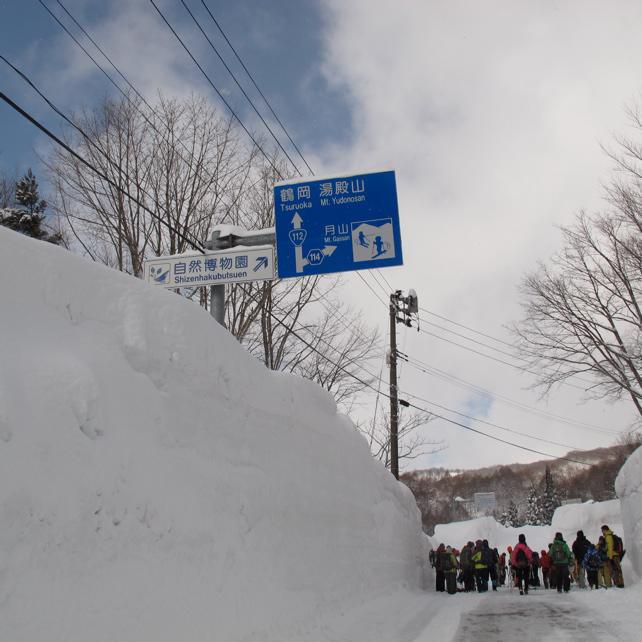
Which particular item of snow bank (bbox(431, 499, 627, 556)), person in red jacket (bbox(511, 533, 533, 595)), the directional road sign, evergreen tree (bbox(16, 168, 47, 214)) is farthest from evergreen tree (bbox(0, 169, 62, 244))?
snow bank (bbox(431, 499, 627, 556))

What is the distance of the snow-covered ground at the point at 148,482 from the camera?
11.9 feet

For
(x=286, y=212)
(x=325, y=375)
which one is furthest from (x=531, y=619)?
(x=325, y=375)

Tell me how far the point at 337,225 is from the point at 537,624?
20.2ft

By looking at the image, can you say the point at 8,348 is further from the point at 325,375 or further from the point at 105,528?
the point at 325,375

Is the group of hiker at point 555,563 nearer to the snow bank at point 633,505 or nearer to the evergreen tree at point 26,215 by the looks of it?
the snow bank at point 633,505

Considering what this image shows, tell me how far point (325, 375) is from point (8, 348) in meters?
16.6

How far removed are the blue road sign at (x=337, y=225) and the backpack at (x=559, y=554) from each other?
828 centimetres

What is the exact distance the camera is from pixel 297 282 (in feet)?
55.0

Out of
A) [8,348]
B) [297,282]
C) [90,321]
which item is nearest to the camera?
[8,348]

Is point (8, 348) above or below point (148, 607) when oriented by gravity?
above

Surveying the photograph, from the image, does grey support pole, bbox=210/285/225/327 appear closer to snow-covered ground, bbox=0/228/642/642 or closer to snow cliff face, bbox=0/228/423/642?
snow-covered ground, bbox=0/228/642/642

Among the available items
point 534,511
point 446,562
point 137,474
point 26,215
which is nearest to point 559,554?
point 446,562

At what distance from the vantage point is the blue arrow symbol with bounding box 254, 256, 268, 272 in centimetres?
936

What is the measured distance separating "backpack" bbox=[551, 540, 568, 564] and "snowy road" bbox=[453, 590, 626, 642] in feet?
10.7
